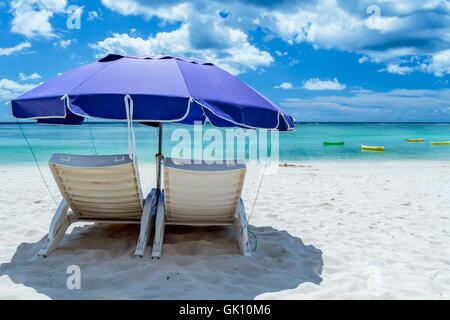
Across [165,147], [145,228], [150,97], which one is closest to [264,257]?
[145,228]

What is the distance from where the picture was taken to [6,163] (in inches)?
507

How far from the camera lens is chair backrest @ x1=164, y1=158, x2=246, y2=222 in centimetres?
308

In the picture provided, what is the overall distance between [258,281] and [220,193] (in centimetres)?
86

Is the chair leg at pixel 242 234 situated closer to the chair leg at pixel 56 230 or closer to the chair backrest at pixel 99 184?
the chair backrest at pixel 99 184

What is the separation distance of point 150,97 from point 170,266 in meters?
1.48

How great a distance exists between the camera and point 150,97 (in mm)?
2480

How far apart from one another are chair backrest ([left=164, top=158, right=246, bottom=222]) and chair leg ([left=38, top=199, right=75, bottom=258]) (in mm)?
1008

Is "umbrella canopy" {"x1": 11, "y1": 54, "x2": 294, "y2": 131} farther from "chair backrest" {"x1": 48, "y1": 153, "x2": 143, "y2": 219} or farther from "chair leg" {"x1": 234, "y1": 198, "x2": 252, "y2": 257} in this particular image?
"chair leg" {"x1": 234, "y1": 198, "x2": 252, "y2": 257}

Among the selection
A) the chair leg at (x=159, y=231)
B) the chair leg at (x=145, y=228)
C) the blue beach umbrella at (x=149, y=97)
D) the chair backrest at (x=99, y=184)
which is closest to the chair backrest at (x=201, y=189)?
the chair leg at (x=159, y=231)

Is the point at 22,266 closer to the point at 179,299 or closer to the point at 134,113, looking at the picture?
the point at 179,299

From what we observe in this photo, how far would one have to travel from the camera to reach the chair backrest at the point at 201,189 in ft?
10.1

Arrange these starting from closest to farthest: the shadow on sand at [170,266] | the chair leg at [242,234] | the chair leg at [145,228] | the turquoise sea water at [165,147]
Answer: the shadow on sand at [170,266], the chair leg at [145,228], the chair leg at [242,234], the turquoise sea water at [165,147]

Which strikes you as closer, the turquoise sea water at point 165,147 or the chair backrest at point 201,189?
the chair backrest at point 201,189

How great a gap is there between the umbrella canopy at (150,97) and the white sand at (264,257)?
4.17 feet
